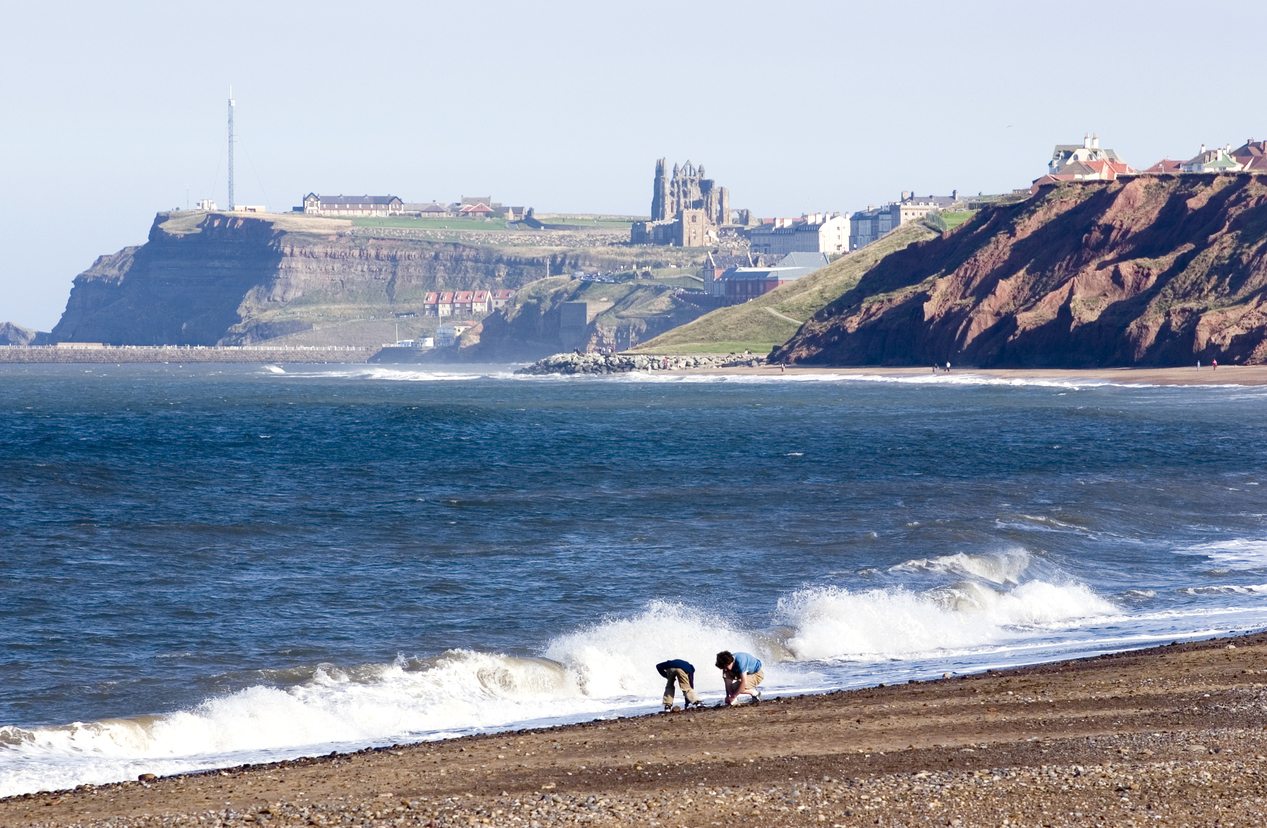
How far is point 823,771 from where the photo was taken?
45.0ft

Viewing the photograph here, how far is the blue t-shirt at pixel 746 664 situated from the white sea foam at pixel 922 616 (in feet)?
17.1

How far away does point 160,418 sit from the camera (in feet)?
311

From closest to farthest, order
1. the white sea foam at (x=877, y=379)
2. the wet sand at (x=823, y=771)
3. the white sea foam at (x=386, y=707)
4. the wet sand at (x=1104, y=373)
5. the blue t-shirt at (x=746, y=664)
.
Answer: the wet sand at (x=823, y=771)
the white sea foam at (x=386, y=707)
the blue t-shirt at (x=746, y=664)
the wet sand at (x=1104, y=373)
the white sea foam at (x=877, y=379)

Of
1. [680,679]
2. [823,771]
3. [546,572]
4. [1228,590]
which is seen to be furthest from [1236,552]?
[823,771]

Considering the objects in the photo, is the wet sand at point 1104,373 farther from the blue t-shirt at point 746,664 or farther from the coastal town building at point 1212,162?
the blue t-shirt at point 746,664

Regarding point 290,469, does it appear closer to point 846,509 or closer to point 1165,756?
point 846,509

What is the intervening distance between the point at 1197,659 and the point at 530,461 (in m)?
43.2

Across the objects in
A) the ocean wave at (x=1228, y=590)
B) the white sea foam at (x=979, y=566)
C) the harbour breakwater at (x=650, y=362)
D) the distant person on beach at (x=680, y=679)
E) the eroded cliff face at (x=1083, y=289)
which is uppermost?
the eroded cliff face at (x=1083, y=289)

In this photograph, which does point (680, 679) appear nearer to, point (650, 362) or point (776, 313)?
point (650, 362)

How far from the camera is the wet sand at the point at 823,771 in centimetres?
1210

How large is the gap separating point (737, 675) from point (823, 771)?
16.1 feet

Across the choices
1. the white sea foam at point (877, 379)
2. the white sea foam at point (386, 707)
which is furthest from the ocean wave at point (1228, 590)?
the white sea foam at point (877, 379)

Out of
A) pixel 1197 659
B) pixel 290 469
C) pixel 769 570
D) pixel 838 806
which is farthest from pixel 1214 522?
pixel 290 469

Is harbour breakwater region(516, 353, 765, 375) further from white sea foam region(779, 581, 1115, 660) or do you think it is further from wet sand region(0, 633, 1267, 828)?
wet sand region(0, 633, 1267, 828)
